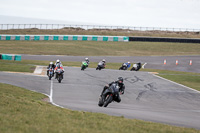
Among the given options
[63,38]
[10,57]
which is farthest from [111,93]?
[63,38]

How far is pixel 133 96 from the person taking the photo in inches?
844

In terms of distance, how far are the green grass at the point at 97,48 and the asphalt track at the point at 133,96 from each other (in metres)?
27.8

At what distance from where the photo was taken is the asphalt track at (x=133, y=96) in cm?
1513

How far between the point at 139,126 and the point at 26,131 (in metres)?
3.82

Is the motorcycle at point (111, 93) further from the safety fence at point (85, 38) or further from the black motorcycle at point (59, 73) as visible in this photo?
the safety fence at point (85, 38)

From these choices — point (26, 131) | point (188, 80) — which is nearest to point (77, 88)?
point (188, 80)

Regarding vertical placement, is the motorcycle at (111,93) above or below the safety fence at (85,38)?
below

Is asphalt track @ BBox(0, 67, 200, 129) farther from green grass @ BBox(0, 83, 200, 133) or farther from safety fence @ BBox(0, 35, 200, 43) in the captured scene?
safety fence @ BBox(0, 35, 200, 43)

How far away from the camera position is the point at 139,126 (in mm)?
10984

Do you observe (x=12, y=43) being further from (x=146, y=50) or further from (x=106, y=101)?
(x=106, y=101)

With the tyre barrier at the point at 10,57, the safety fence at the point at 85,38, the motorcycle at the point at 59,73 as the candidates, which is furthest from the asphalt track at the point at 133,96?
the safety fence at the point at 85,38

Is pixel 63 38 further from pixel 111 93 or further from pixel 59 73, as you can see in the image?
pixel 111 93

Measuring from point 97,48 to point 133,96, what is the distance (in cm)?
4418

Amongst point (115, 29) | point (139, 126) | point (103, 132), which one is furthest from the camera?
point (115, 29)
